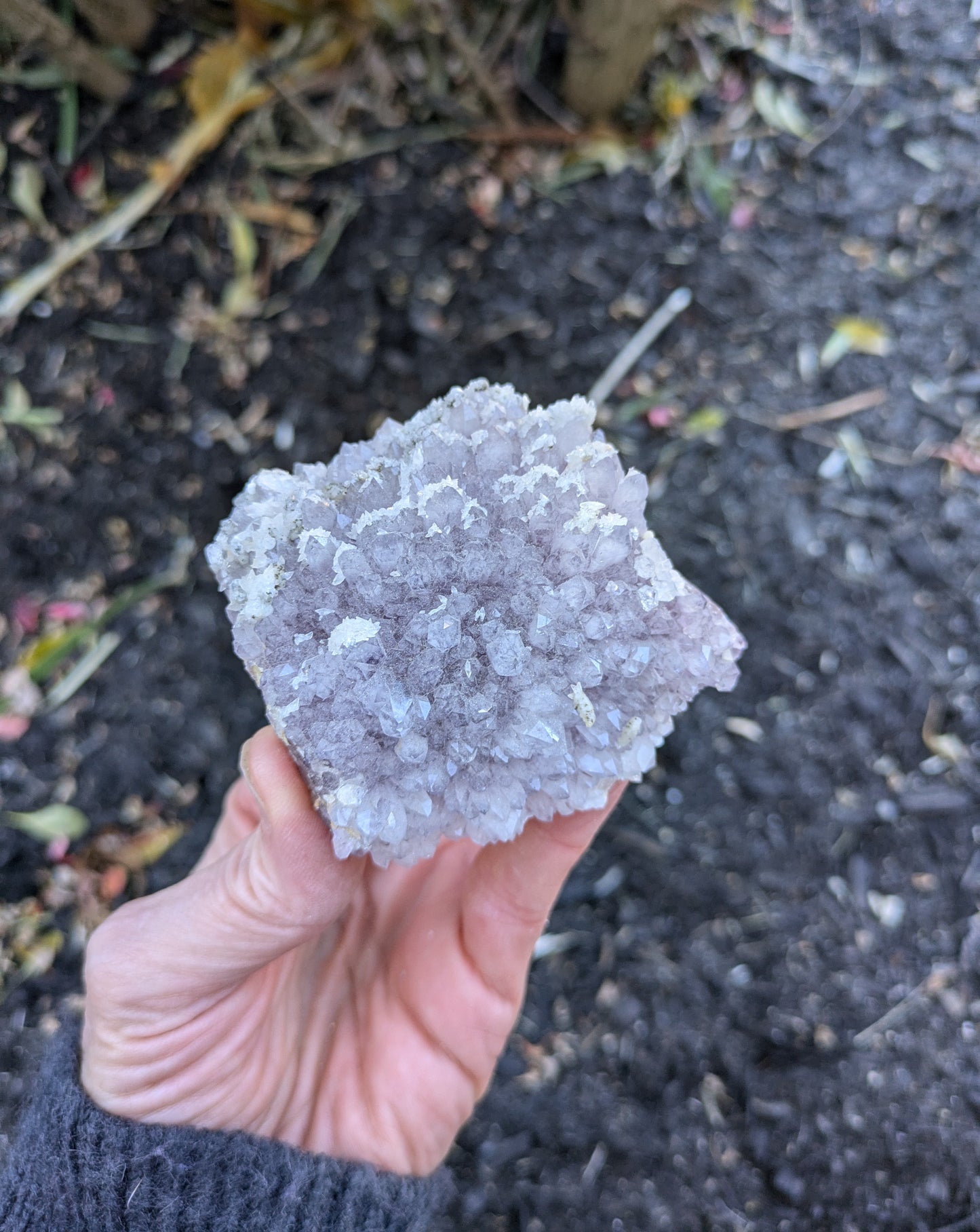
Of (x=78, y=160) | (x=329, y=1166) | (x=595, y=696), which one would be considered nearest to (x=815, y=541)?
(x=595, y=696)

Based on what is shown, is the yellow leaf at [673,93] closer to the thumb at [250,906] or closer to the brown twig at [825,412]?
the brown twig at [825,412]

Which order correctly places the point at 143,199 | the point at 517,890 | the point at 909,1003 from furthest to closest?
the point at 143,199 → the point at 909,1003 → the point at 517,890

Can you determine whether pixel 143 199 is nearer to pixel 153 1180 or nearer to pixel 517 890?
pixel 517 890

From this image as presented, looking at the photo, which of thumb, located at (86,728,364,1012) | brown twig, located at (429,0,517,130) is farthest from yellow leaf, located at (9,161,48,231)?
thumb, located at (86,728,364,1012)

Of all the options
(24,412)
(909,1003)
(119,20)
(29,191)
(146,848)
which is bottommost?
(909,1003)

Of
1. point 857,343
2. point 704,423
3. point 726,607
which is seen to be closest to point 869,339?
point 857,343

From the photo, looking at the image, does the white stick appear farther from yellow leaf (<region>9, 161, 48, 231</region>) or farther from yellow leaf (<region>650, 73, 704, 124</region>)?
yellow leaf (<region>9, 161, 48, 231</region>)

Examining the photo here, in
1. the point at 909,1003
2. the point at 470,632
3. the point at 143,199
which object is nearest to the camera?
the point at 470,632

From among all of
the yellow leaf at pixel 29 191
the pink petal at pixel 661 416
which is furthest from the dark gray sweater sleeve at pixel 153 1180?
the yellow leaf at pixel 29 191

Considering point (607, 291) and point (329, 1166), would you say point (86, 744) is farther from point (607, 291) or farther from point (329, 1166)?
point (607, 291)
